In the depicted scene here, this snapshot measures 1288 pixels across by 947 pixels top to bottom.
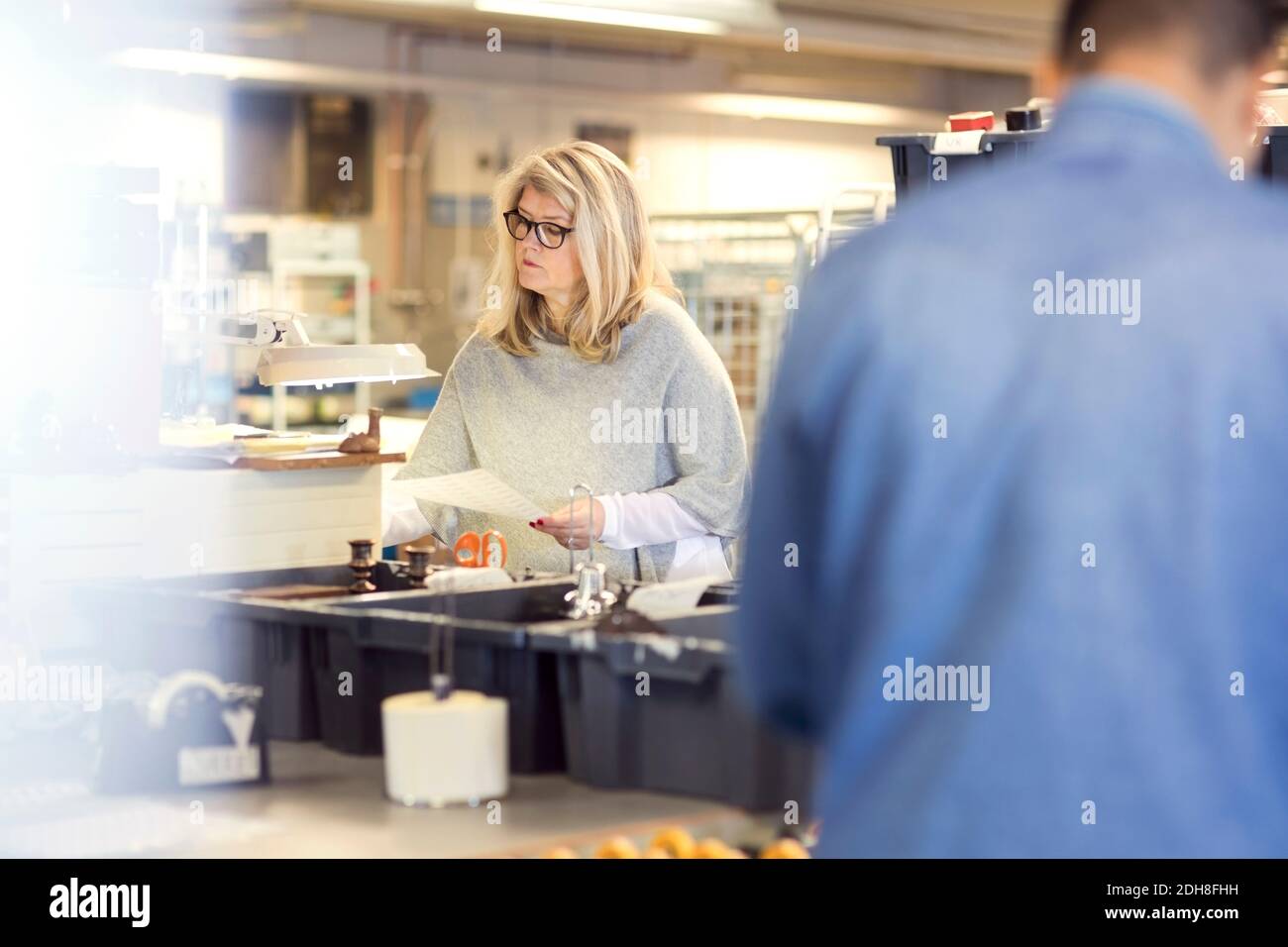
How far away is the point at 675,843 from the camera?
1.65 metres

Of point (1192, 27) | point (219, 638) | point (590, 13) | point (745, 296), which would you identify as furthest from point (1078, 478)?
point (590, 13)

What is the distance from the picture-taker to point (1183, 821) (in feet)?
3.55

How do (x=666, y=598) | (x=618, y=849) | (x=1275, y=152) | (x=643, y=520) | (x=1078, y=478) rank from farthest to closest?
(x=643, y=520)
(x=1275, y=152)
(x=666, y=598)
(x=618, y=849)
(x=1078, y=478)

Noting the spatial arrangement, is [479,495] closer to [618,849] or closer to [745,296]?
[618,849]

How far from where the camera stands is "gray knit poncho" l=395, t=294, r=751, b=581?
3248 millimetres

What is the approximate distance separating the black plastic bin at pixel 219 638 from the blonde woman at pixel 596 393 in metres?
1.17

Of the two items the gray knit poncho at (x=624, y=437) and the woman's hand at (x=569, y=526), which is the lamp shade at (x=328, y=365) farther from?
the gray knit poncho at (x=624, y=437)

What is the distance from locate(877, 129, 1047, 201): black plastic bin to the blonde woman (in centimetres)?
60

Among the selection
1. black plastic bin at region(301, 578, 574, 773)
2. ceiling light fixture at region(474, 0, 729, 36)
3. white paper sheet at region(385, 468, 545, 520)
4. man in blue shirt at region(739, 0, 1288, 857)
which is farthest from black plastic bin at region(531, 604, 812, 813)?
ceiling light fixture at region(474, 0, 729, 36)

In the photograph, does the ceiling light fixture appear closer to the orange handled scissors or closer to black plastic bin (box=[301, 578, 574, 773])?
the orange handled scissors

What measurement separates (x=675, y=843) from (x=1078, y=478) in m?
0.74

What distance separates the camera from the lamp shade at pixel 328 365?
2.80m

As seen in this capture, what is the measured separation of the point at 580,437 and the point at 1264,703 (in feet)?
7.38

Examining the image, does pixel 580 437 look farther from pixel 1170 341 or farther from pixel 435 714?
pixel 1170 341
